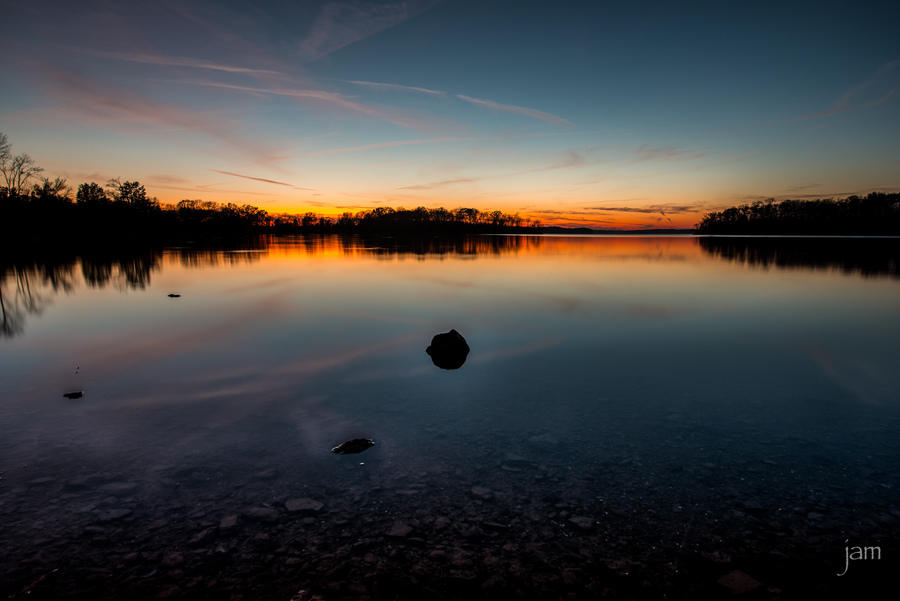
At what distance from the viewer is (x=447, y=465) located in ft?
23.1

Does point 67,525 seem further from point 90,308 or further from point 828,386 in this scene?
point 90,308

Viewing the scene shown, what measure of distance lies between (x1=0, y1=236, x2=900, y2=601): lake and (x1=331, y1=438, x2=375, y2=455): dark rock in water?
23cm

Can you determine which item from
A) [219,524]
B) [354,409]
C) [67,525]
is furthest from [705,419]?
[67,525]

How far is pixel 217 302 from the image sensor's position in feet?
82.9

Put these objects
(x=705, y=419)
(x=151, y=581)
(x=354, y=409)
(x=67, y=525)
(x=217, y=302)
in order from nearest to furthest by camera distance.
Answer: (x=151, y=581), (x=67, y=525), (x=705, y=419), (x=354, y=409), (x=217, y=302)

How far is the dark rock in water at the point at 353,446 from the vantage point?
7.47 metres

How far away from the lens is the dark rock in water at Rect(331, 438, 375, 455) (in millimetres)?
7469

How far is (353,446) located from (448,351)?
6.67 metres

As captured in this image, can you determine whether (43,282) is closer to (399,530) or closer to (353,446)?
(353,446)

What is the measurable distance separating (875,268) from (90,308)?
224ft

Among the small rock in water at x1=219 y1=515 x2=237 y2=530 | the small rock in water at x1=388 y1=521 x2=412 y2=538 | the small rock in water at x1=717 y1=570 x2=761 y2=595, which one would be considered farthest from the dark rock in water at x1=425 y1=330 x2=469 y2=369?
the small rock in water at x1=717 y1=570 x2=761 y2=595

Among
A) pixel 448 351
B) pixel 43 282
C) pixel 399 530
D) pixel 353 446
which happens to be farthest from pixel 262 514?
pixel 43 282

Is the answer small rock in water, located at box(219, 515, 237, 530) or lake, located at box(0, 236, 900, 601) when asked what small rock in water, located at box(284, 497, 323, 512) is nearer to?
lake, located at box(0, 236, 900, 601)

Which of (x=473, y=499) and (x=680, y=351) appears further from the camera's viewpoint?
(x=680, y=351)
